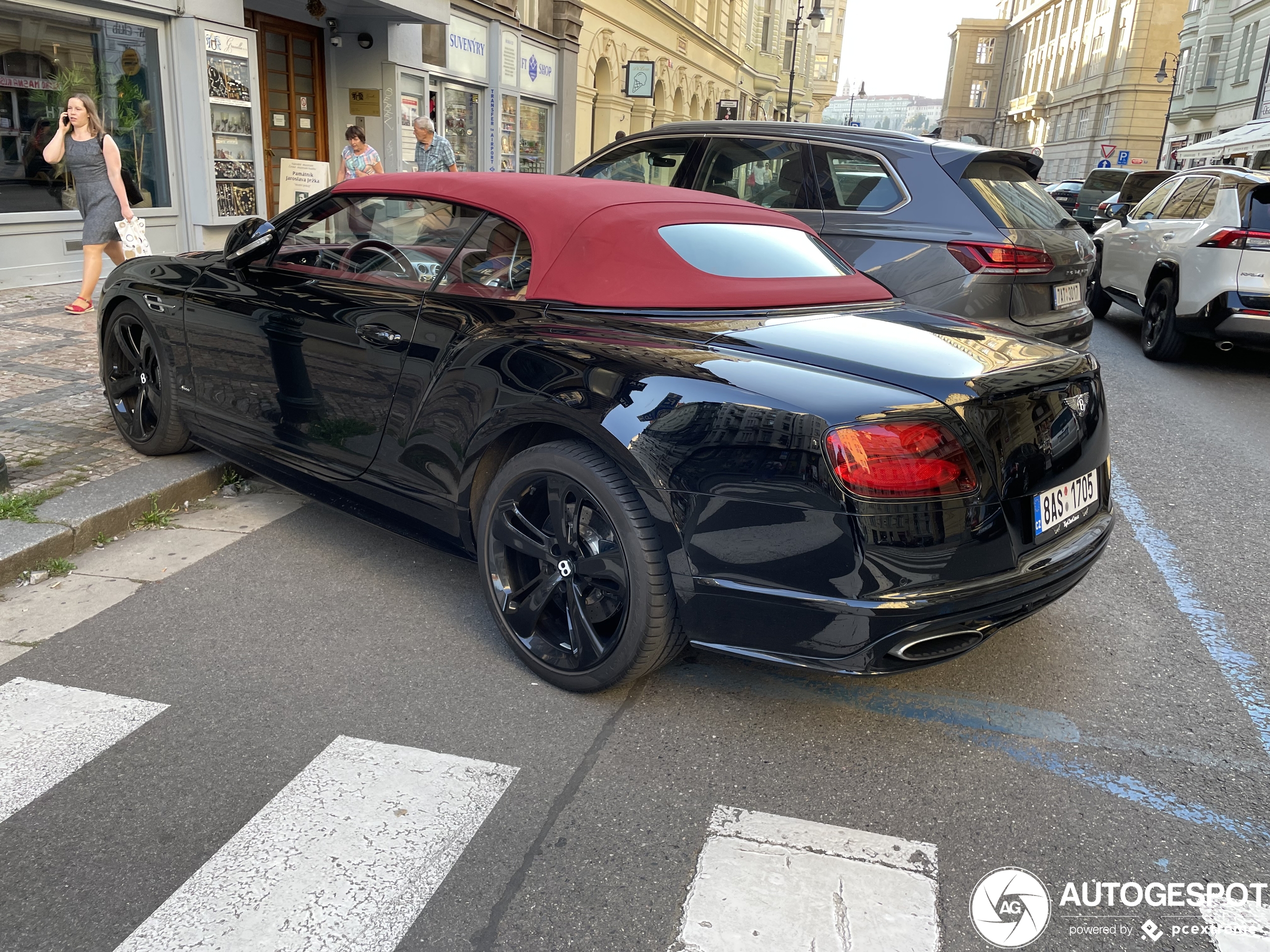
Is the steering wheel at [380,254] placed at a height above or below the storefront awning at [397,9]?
below

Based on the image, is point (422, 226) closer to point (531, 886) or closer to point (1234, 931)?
point (531, 886)

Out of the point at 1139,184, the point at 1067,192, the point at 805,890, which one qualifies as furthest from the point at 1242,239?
the point at 1067,192

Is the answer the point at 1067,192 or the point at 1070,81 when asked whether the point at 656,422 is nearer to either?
the point at 1067,192

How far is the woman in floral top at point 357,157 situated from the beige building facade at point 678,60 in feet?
43.7

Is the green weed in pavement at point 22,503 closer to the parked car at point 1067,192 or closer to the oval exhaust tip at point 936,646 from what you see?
the oval exhaust tip at point 936,646

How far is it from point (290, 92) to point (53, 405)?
9908 mm

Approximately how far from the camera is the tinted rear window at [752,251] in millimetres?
3420

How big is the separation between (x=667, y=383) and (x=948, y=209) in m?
3.52

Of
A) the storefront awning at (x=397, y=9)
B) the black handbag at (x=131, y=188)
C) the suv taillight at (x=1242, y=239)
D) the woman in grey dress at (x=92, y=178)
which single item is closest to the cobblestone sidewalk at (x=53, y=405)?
the woman in grey dress at (x=92, y=178)

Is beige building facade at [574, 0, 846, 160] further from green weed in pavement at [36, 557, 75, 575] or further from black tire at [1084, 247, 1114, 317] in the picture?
green weed in pavement at [36, 557, 75, 575]

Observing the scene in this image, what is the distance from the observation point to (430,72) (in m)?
16.7

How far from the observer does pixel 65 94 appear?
10.3 metres

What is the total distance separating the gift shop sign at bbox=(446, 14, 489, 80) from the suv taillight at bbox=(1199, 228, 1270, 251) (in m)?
12.2

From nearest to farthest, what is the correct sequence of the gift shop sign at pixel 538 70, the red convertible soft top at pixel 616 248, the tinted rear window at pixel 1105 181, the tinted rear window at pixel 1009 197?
Result: 1. the red convertible soft top at pixel 616 248
2. the tinted rear window at pixel 1009 197
3. the gift shop sign at pixel 538 70
4. the tinted rear window at pixel 1105 181
